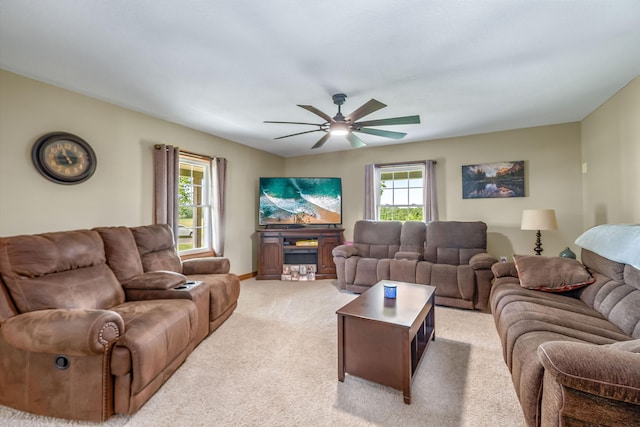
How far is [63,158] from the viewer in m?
2.75

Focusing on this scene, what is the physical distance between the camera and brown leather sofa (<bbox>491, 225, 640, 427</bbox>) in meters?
1.04

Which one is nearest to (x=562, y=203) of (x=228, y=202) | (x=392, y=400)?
(x=392, y=400)

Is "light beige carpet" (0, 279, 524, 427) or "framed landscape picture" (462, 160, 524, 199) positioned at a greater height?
"framed landscape picture" (462, 160, 524, 199)

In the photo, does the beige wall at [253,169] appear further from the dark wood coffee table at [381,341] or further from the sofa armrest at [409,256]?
the dark wood coffee table at [381,341]

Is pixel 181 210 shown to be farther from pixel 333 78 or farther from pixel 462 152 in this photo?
pixel 462 152

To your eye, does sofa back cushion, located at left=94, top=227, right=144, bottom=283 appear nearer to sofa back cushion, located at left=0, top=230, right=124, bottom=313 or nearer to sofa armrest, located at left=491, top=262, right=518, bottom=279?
sofa back cushion, located at left=0, top=230, right=124, bottom=313

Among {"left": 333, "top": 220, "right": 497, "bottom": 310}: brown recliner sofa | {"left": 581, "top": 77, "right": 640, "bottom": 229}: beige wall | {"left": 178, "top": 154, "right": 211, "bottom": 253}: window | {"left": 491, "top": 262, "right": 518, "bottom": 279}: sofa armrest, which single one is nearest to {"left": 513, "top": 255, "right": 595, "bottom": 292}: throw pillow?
{"left": 491, "top": 262, "right": 518, "bottom": 279}: sofa armrest

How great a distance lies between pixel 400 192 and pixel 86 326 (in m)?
4.68

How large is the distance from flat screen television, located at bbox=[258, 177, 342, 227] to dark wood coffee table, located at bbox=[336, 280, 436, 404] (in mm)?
3172

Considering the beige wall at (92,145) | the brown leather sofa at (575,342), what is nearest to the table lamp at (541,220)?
the brown leather sofa at (575,342)

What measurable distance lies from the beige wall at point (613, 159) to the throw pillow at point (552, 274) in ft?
2.85

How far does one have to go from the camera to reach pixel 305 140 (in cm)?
479

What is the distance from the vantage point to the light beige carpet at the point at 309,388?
1.66 metres

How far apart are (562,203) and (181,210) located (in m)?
5.54
